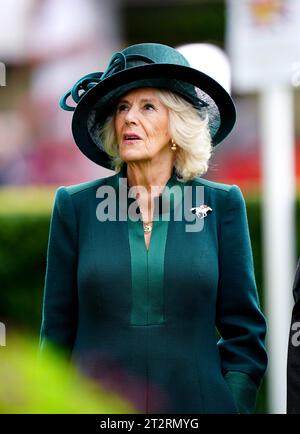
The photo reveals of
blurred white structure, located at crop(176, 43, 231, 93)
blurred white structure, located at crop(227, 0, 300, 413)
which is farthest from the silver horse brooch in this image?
blurred white structure, located at crop(227, 0, 300, 413)

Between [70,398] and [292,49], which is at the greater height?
[292,49]

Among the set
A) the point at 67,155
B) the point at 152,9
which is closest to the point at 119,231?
the point at 67,155

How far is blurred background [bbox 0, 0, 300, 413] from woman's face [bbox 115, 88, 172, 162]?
10.4 feet

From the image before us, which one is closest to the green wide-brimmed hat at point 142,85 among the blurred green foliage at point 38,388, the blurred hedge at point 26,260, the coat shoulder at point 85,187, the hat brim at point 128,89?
the hat brim at point 128,89

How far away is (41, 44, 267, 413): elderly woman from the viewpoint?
2840 mm

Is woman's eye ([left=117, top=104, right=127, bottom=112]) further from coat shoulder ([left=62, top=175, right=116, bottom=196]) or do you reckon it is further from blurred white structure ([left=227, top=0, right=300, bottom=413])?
blurred white structure ([left=227, top=0, right=300, bottom=413])

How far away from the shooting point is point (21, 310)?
657cm

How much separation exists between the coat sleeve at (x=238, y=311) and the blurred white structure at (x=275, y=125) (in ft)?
8.29

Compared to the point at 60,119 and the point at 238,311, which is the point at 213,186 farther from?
the point at 60,119

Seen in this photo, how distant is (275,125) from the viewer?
602 cm

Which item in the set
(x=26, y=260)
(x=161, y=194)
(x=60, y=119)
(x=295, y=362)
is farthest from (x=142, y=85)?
(x=60, y=119)

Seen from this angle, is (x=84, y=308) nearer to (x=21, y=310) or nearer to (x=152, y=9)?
(x=21, y=310)
